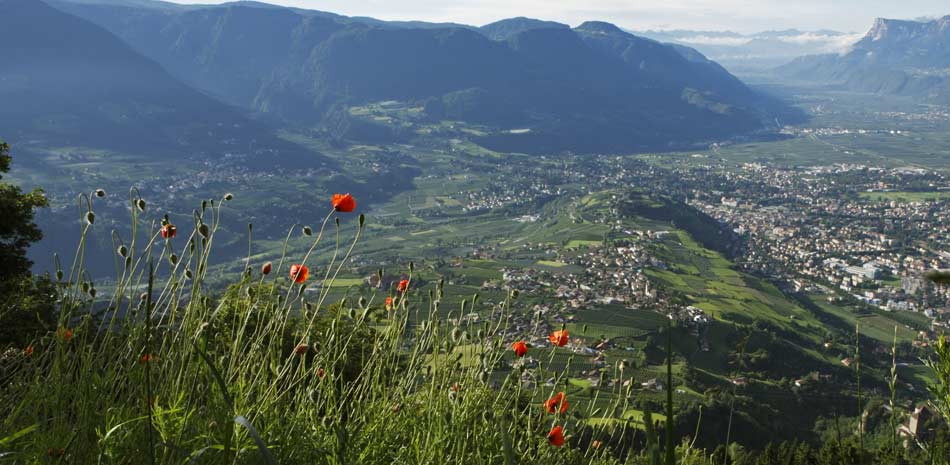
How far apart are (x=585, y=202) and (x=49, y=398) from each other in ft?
334

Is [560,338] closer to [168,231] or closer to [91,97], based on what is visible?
[168,231]

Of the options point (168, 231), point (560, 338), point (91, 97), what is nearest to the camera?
point (168, 231)

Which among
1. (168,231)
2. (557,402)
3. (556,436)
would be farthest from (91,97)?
(556,436)

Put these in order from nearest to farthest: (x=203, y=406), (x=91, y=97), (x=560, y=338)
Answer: (x=203, y=406) < (x=560, y=338) < (x=91, y=97)

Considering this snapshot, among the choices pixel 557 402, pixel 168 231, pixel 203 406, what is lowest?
pixel 557 402

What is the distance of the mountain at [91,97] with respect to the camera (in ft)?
450

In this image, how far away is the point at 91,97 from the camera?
15800cm

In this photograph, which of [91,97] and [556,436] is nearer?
[556,436]

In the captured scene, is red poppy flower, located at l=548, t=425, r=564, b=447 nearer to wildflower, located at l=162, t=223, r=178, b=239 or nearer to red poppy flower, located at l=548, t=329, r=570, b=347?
red poppy flower, located at l=548, t=329, r=570, b=347

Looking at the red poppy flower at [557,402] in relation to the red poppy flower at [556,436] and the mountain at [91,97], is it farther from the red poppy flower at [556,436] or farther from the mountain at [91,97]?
the mountain at [91,97]

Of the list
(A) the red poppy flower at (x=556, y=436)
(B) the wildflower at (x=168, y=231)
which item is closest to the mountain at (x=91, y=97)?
(B) the wildflower at (x=168, y=231)

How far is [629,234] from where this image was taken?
79.2 m

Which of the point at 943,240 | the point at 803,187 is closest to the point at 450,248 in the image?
the point at 943,240

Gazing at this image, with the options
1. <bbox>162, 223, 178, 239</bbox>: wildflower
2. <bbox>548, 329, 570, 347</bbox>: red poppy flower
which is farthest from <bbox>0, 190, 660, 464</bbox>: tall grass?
<bbox>548, 329, 570, 347</bbox>: red poppy flower
